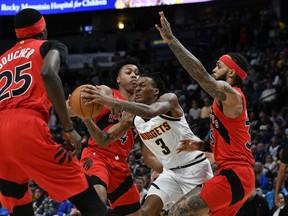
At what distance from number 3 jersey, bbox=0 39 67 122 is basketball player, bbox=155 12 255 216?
1545 mm

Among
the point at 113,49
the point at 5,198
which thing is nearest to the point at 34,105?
the point at 5,198

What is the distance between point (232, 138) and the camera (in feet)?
20.6

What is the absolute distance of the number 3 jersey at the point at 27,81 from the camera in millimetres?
4785

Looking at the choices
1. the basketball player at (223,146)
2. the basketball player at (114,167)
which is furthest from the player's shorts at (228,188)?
the basketball player at (114,167)

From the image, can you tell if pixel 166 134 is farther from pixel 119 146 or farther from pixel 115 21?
pixel 115 21

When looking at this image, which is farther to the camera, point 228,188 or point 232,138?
point 232,138

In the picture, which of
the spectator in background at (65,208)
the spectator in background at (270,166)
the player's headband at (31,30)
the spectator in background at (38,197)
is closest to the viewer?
the player's headband at (31,30)

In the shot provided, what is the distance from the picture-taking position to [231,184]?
20.2ft

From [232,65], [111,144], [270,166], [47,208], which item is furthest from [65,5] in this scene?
[232,65]

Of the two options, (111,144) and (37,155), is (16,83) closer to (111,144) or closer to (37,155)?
(37,155)

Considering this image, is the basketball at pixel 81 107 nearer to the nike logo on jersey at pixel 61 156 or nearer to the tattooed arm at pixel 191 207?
the nike logo on jersey at pixel 61 156

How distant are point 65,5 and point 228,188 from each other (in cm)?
1427

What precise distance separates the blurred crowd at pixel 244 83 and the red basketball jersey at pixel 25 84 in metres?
5.24

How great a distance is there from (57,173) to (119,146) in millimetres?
2205
